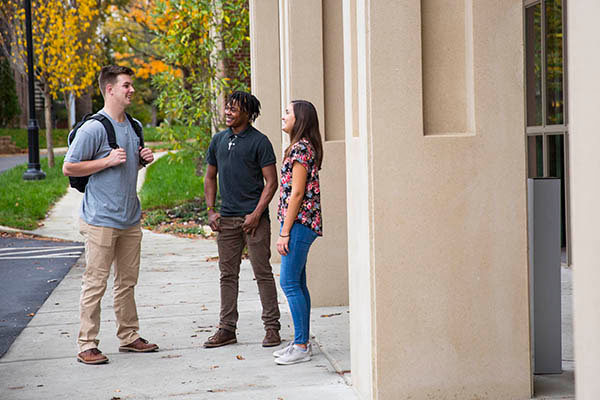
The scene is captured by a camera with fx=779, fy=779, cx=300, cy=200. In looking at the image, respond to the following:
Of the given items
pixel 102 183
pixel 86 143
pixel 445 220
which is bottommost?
pixel 445 220

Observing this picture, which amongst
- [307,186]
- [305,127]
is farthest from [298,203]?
[305,127]

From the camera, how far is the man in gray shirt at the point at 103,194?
6164 mm

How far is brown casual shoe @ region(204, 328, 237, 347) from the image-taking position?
671 centimetres

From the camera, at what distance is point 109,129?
6273 mm

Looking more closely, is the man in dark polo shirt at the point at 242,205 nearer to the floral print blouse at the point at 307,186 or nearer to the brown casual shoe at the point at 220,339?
the brown casual shoe at the point at 220,339

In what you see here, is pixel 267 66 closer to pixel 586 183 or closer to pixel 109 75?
pixel 109 75

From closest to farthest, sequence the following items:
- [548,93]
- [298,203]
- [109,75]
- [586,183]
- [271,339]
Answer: [586,183] < [298,203] < [109,75] < [271,339] < [548,93]

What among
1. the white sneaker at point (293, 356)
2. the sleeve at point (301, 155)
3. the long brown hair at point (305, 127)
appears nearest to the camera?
the sleeve at point (301, 155)

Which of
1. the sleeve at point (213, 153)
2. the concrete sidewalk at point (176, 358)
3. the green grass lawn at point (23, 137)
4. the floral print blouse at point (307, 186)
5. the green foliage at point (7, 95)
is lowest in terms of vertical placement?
the concrete sidewalk at point (176, 358)

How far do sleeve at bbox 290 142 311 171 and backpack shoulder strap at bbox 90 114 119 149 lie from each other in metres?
1.48

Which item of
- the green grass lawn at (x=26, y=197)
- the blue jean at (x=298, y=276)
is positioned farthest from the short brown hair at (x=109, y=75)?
the green grass lawn at (x=26, y=197)

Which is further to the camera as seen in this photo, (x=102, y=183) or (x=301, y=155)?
(x=102, y=183)

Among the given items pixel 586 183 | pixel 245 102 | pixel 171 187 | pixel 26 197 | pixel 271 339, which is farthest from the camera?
pixel 171 187

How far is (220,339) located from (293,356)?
34.9 inches
